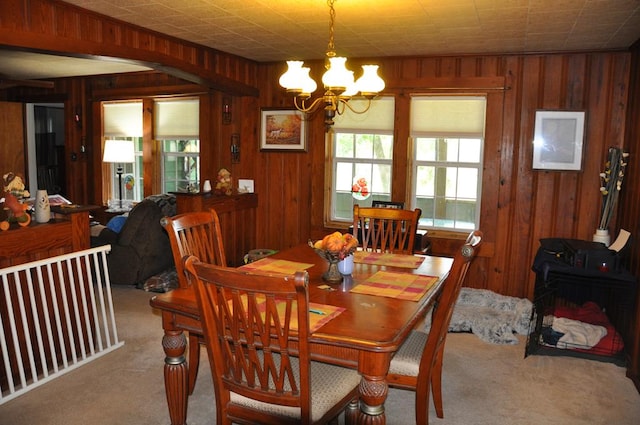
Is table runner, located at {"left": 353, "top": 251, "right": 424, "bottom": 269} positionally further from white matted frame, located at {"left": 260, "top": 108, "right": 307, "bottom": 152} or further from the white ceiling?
white matted frame, located at {"left": 260, "top": 108, "right": 307, "bottom": 152}

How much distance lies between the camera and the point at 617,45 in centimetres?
427

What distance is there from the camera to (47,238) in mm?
3250

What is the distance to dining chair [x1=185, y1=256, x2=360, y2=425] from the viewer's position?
1.73 m

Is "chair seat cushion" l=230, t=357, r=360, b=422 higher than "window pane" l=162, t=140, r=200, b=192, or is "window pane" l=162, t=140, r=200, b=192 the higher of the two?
"window pane" l=162, t=140, r=200, b=192

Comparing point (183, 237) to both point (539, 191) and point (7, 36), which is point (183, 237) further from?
point (539, 191)

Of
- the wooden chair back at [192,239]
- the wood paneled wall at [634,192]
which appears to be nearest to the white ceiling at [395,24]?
the wood paneled wall at [634,192]

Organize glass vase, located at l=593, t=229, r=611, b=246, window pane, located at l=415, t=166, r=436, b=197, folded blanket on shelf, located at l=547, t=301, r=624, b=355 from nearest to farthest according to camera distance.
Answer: folded blanket on shelf, located at l=547, t=301, r=624, b=355 → glass vase, located at l=593, t=229, r=611, b=246 → window pane, located at l=415, t=166, r=436, b=197

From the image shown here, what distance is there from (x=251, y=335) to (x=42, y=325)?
2148mm

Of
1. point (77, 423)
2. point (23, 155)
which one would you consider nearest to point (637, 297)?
point (77, 423)

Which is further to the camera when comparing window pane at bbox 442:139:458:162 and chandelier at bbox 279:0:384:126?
window pane at bbox 442:139:458:162

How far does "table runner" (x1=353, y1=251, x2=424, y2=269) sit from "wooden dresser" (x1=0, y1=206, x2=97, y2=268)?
1.85 metres

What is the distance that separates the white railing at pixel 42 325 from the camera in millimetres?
2910

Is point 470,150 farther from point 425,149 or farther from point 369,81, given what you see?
point 369,81

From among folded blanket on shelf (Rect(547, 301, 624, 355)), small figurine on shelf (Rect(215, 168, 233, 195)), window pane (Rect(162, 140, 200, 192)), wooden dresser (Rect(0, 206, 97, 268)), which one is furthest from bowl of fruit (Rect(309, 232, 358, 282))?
window pane (Rect(162, 140, 200, 192))
